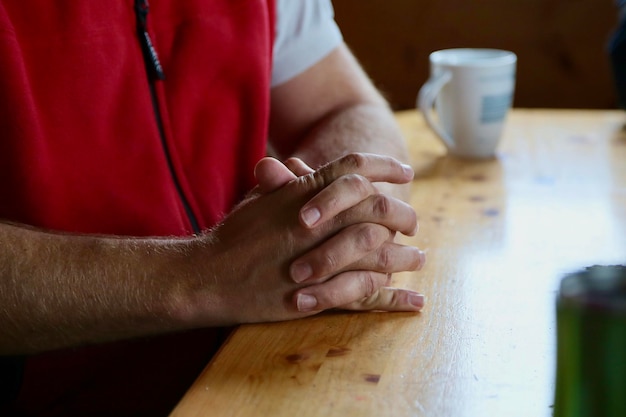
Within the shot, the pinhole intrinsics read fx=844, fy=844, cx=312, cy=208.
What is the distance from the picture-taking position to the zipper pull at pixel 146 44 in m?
0.94

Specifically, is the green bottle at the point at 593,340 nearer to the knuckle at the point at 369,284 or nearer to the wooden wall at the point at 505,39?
the knuckle at the point at 369,284

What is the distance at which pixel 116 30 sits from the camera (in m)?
0.92

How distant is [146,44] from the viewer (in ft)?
3.10

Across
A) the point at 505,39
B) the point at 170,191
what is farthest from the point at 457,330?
the point at 505,39

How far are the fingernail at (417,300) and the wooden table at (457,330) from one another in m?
0.01

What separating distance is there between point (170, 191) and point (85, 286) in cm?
24

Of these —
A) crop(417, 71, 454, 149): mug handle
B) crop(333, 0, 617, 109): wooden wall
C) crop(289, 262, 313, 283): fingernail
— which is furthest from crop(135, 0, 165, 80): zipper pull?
crop(333, 0, 617, 109): wooden wall

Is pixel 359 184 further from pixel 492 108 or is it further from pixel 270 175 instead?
pixel 492 108

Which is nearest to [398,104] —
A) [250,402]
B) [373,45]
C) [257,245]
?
[373,45]

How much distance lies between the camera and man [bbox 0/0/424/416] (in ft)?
2.46

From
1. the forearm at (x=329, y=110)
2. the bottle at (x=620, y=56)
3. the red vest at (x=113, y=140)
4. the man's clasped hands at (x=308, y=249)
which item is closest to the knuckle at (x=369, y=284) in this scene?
the man's clasped hands at (x=308, y=249)

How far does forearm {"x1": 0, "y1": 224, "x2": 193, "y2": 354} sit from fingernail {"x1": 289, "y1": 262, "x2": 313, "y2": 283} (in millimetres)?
104

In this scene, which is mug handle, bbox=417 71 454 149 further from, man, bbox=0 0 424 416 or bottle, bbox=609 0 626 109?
bottle, bbox=609 0 626 109

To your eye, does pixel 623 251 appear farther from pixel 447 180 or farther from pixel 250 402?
pixel 250 402
